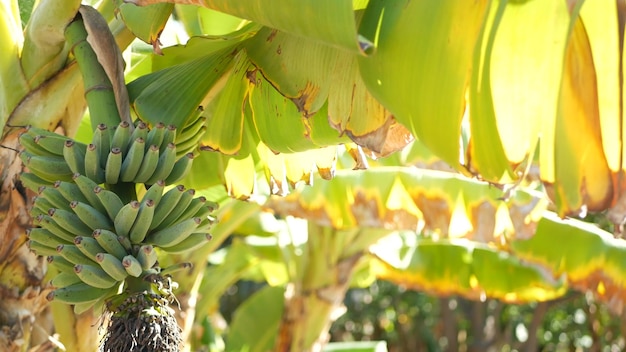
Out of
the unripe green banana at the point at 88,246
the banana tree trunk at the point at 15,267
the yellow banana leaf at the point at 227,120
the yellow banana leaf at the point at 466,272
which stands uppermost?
the unripe green banana at the point at 88,246

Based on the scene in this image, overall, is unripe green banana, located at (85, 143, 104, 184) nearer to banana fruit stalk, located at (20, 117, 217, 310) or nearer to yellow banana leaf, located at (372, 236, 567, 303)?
banana fruit stalk, located at (20, 117, 217, 310)

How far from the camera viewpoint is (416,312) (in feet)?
20.6

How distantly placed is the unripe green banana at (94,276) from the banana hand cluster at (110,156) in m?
0.13

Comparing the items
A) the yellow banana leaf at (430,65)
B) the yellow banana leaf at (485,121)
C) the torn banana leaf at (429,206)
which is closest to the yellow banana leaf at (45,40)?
the yellow banana leaf at (430,65)

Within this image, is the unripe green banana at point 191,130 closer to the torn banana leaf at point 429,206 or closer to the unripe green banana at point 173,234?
the unripe green banana at point 173,234

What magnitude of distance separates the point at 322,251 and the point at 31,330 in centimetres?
159

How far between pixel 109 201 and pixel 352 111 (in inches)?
16.2

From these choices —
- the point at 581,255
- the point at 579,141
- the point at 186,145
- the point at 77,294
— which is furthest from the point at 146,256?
the point at 581,255

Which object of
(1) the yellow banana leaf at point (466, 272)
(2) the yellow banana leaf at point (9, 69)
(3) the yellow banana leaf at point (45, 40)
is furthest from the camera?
(1) the yellow banana leaf at point (466, 272)

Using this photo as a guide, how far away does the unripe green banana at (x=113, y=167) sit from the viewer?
1094 millimetres

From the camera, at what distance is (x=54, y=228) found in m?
1.11

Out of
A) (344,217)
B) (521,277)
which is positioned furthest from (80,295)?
(521,277)

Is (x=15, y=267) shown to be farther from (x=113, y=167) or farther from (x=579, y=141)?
(x=579, y=141)

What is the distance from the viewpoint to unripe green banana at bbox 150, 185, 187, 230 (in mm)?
1122
